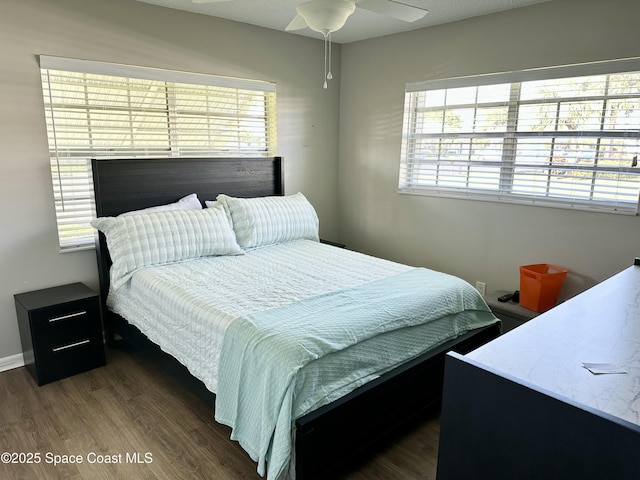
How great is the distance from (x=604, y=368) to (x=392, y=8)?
1922 millimetres

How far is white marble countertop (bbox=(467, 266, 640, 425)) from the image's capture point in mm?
1090

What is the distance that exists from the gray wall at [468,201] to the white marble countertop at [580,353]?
1.37 m

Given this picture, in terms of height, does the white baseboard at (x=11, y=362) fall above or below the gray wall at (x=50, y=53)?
below

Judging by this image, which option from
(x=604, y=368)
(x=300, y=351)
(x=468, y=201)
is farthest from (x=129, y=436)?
(x=468, y=201)

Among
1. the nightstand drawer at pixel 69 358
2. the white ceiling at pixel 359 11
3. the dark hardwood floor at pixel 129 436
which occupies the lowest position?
the dark hardwood floor at pixel 129 436

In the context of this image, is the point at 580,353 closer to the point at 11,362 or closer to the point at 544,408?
the point at 544,408

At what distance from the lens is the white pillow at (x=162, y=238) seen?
2.78 metres

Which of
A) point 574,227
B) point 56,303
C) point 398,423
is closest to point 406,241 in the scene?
point 574,227

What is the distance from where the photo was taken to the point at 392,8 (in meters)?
2.31

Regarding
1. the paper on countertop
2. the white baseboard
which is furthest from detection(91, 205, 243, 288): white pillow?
the paper on countertop

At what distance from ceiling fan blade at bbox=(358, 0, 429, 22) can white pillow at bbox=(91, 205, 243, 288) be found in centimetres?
168

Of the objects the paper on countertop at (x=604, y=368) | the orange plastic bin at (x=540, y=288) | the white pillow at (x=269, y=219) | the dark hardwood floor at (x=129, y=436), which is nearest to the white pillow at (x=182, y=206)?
the white pillow at (x=269, y=219)

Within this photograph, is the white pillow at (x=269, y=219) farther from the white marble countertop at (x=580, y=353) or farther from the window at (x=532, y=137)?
the white marble countertop at (x=580, y=353)

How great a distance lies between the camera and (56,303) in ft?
8.82
